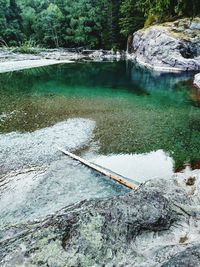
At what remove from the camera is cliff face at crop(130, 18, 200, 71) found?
4016 cm

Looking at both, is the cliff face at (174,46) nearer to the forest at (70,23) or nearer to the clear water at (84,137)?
the forest at (70,23)

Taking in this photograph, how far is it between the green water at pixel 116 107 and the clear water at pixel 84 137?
0.05 metres

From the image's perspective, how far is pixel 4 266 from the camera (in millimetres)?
5164

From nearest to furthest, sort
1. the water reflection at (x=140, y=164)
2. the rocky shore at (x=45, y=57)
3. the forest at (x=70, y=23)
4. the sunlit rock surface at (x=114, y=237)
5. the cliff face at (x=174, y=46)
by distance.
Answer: the sunlit rock surface at (x=114, y=237)
the water reflection at (x=140, y=164)
the cliff face at (x=174, y=46)
the rocky shore at (x=45, y=57)
the forest at (x=70, y=23)

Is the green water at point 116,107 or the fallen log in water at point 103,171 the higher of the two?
the fallen log in water at point 103,171

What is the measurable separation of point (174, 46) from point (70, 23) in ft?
96.6

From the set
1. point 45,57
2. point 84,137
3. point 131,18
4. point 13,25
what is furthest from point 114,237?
point 13,25

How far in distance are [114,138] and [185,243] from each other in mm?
10515

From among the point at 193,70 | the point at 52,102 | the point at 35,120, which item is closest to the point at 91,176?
the point at 35,120

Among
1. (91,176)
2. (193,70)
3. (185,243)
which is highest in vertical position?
(185,243)

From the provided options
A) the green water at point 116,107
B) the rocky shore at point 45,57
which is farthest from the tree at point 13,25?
the green water at point 116,107

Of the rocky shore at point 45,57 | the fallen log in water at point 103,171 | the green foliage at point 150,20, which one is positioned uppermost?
the green foliage at point 150,20

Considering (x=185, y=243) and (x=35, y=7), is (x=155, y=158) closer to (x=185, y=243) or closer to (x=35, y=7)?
(x=185, y=243)

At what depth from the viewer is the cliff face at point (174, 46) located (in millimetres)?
40156
